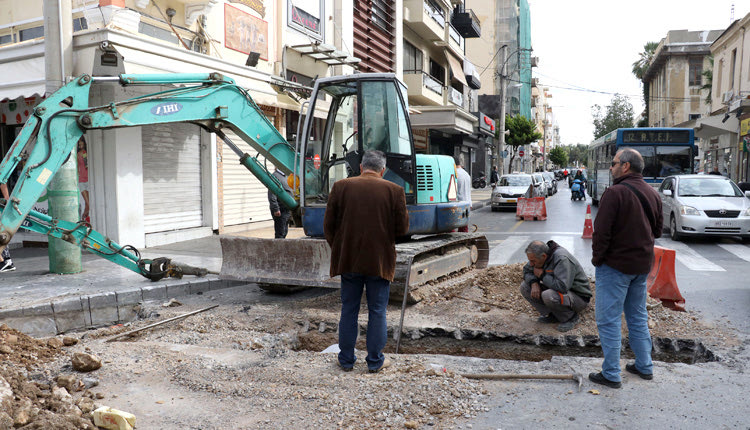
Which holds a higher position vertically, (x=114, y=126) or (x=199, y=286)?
(x=114, y=126)

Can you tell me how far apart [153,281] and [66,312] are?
1.45 meters

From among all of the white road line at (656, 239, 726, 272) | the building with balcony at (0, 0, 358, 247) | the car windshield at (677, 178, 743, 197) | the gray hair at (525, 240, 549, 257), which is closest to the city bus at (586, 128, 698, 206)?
the car windshield at (677, 178, 743, 197)

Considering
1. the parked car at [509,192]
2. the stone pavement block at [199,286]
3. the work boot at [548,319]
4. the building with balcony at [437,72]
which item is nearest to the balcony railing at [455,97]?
the building with balcony at [437,72]

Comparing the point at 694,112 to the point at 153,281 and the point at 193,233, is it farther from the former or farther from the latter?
the point at 153,281

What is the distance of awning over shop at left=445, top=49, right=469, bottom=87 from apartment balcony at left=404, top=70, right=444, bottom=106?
3109mm

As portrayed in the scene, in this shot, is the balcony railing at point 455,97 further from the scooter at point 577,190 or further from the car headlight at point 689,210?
the car headlight at point 689,210

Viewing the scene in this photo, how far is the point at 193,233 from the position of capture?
12906mm

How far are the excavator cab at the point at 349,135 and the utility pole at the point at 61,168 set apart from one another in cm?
380

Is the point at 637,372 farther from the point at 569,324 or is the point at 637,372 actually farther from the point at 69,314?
the point at 69,314

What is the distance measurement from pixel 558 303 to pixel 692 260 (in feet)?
19.7

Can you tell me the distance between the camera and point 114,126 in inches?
246

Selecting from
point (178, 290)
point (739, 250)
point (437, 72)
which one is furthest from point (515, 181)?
point (178, 290)

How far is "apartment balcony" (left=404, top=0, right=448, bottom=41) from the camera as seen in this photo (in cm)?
2525

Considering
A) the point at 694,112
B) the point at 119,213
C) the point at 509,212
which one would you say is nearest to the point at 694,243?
the point at 509,212
